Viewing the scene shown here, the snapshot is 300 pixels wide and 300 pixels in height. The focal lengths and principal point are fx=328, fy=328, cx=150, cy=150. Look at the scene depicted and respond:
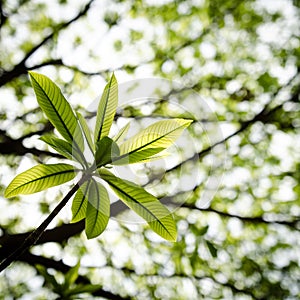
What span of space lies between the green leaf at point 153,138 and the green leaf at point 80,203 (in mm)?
153

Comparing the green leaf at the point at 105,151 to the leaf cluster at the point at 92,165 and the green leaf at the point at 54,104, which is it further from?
the green leaf at the point at 54,104

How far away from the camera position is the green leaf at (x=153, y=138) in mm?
1034

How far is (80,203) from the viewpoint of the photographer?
1.03 metres

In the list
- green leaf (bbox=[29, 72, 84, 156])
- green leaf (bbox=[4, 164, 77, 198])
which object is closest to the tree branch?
green leaf (bbox=[29, 72, 84, 156])

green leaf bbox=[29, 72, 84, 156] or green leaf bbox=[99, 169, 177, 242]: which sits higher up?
green leaf bbox=[29, 72, 84, 156]

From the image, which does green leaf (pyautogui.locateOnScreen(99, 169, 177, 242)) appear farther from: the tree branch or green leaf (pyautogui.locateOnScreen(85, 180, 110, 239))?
the tree branch

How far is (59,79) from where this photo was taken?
3209mm

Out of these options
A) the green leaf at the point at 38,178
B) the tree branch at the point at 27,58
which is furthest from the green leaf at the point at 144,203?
the tree branch at the point at 27,58

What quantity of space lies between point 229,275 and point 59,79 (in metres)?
2.40

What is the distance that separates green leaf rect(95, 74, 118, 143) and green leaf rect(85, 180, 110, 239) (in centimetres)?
18

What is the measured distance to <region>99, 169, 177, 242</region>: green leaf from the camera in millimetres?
1003

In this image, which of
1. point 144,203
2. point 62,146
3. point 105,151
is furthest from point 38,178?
point 144,203

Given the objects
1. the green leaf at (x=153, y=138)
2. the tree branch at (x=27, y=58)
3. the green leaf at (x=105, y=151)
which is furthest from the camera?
the tree branch at (x=27, y=58)

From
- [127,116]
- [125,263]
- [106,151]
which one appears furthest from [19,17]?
[106,151]
